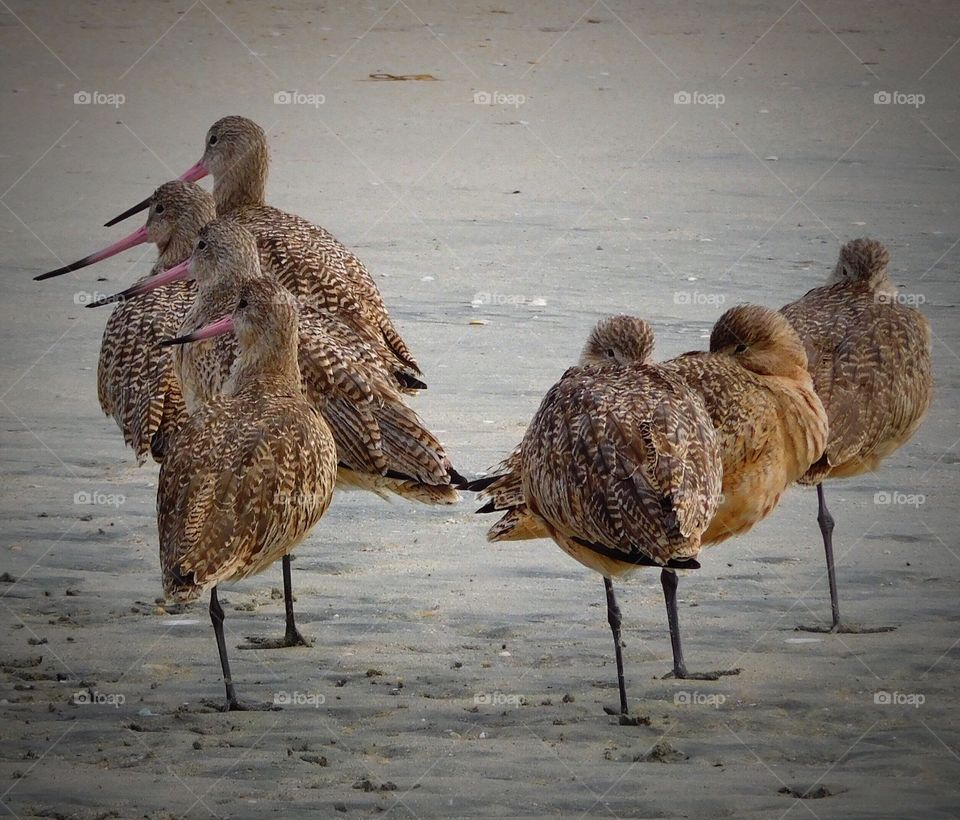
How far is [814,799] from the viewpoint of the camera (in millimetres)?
5746

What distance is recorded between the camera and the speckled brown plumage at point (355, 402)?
769 centimetres

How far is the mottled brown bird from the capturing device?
247 inches

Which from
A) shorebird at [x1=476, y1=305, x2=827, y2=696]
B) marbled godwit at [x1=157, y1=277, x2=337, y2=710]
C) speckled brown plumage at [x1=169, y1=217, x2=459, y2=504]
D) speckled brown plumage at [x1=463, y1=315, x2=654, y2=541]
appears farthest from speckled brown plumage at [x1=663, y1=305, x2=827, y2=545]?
marbled godwit at [x1=157, y1=277, x2=337, y2=710]

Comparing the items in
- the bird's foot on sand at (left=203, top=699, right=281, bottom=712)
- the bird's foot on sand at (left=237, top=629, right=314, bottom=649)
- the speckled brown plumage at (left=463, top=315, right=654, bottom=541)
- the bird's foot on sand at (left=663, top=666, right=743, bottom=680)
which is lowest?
the bird's foot on sand at (left=237, top=629, right=314, bottom=649)

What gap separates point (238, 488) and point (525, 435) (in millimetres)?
1174

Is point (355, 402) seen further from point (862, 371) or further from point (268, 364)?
point (862, 371)

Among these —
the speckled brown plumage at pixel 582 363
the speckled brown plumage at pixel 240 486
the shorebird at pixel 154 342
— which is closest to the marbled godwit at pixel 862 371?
the speckled brown plumage at pixel 582 363

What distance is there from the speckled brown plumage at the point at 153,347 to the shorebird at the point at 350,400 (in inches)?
5.7

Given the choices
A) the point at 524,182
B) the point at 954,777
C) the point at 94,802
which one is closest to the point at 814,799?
the point at 954,777

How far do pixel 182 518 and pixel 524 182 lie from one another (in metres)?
7.89

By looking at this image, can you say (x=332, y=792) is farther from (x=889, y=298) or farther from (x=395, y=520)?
(x=889, y=298)

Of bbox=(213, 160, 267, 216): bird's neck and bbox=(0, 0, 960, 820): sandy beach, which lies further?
bbox=(213, 160, 267, 216): bird's neck

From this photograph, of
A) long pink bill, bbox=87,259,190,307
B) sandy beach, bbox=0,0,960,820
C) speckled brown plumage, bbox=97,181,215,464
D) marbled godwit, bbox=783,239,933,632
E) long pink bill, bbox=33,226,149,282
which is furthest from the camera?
long pink bill, bbox=33,226,149,282

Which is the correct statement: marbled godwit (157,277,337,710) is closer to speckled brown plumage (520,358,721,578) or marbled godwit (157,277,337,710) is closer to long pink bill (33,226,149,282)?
speckled brown plumage (520,358,721,578)
